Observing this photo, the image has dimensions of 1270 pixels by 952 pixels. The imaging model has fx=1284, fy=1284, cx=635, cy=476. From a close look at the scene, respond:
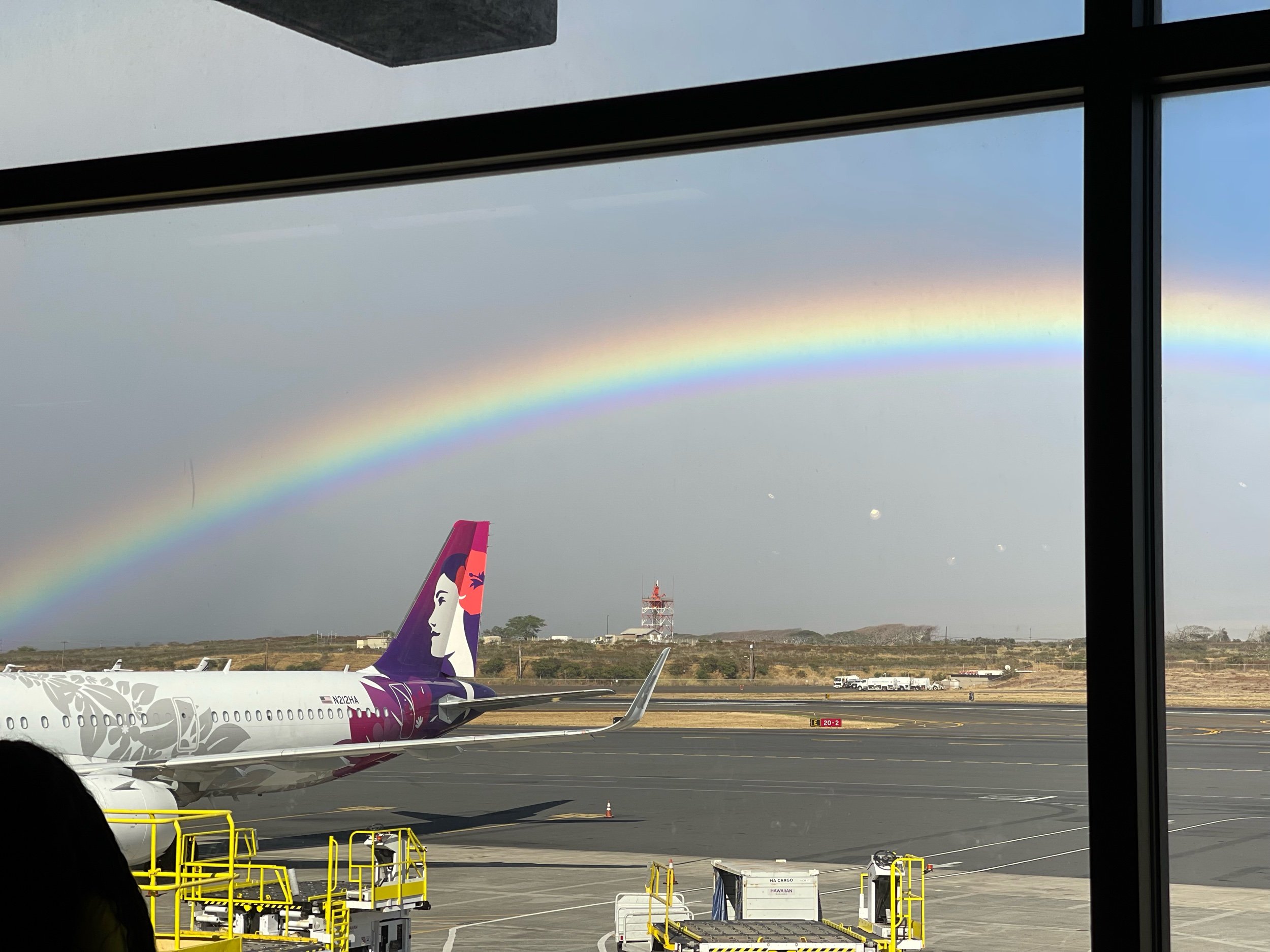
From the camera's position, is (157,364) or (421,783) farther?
(421,783)

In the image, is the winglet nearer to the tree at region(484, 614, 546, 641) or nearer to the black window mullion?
the tree at region(484, 614, 546, 641)

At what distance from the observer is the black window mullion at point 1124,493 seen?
214 centimetres

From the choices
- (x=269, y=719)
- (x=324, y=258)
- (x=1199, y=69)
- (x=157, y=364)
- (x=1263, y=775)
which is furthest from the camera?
(x=269, y=719)

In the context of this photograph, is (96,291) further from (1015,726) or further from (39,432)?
(1015,726)

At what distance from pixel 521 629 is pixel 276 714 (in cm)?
1277

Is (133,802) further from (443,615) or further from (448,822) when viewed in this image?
(448,822)

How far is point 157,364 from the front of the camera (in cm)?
471

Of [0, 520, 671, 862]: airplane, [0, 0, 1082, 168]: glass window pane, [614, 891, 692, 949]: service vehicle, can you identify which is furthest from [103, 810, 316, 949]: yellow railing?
[0, 0, 1082, 168]: glass window pane

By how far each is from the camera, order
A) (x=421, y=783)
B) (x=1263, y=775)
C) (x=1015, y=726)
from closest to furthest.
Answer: (x=1263, y=775) → (x=1015, y=726) → (x=421, y=783)

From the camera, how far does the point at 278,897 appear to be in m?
12.2

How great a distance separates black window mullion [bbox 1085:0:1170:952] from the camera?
214 centimetres

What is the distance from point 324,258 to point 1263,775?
2.91 metres

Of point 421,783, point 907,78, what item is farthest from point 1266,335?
point 421,783

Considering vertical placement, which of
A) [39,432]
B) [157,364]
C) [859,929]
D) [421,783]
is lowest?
[421,783]
